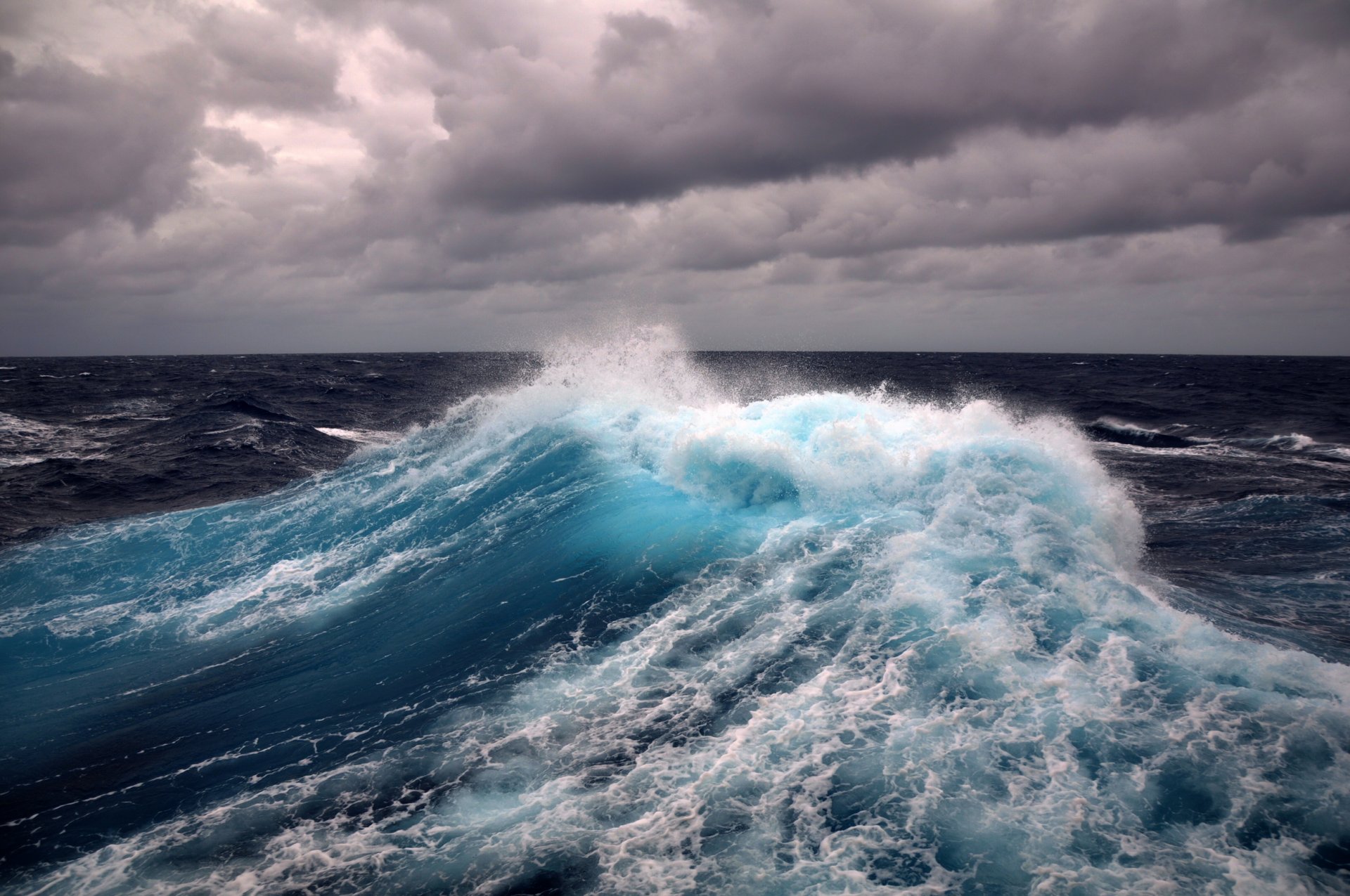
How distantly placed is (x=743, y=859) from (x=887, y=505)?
7956mm

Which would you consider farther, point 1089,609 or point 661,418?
point 661,418

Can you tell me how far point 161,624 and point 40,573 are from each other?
3978mm

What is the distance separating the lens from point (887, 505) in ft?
40.1

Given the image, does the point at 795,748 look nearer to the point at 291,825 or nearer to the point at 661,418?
the point at 291,825

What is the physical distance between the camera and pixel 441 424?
24.1 meters

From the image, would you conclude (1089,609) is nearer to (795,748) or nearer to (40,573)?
(795,748)

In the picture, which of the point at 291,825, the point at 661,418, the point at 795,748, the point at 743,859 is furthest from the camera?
the point at 661,418

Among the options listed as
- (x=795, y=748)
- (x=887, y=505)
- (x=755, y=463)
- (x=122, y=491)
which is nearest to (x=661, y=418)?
(x=755, y=463)

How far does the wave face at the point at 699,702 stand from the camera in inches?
209

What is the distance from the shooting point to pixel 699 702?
7.30m

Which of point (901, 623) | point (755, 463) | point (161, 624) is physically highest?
point (755, 463)

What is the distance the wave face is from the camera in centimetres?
530

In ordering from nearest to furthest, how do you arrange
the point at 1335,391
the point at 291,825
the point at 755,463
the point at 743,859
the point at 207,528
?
the point at 743,859, the point at 291,825, the point at 755,463, the point at 207,528, the point at 1335,391

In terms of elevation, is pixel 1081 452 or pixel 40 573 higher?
pixel 1081 452
